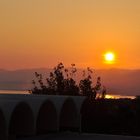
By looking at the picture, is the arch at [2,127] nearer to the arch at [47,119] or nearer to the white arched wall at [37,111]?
the white arched wall at [37,111]

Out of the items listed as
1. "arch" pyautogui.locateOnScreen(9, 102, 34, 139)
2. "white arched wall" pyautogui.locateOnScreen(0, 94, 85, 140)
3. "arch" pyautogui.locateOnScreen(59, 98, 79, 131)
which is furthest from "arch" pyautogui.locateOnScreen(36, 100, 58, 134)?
"arch" pyautogui.locateOnScreen(9, 102, 34, 139)

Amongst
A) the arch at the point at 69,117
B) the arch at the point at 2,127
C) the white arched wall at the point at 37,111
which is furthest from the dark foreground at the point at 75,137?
the arch at the point at 2,127

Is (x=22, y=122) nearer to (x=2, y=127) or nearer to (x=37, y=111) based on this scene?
(x=37, y=111)

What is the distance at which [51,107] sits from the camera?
824 inches

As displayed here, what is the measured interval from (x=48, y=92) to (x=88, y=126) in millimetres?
7354

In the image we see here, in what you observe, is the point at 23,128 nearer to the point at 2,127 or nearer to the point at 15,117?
the point at 15,117

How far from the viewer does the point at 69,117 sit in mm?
22594

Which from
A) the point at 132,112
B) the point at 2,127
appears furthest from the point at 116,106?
the point at 2,127

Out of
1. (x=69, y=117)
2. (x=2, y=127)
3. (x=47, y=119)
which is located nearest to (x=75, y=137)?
(x=47, y=119)

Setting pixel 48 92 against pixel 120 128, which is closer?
pixel 120 128

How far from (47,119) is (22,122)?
2.24 metres

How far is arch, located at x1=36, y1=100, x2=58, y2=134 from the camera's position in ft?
68.4

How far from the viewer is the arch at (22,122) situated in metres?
18.7

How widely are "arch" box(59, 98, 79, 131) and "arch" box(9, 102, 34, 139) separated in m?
3.18
